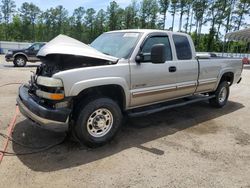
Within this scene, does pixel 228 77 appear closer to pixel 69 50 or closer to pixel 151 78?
pixel 151 78

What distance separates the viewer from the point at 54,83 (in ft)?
12.3

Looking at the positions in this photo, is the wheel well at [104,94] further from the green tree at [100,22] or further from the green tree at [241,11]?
the green tree at [100,22]

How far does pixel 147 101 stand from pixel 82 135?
4.92 ft

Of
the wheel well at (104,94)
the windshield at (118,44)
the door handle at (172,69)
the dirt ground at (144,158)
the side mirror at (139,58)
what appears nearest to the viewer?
the dirt ground at (144,158)

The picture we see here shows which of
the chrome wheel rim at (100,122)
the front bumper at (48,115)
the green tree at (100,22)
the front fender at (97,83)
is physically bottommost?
the chrome wheel rim at (100,122)

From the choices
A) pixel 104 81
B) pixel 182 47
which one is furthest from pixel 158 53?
pixel 182 47

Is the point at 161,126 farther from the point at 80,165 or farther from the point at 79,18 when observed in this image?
the point at 79,18

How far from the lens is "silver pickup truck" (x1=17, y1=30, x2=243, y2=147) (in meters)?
3.86

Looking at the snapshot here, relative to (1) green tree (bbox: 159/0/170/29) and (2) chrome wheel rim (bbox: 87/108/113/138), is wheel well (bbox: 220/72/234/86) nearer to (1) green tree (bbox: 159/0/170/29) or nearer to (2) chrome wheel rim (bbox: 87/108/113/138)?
(2) chrome wheel rim (bbox: 87/108/113/138)

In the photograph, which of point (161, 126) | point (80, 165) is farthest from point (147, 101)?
point (80, 165)

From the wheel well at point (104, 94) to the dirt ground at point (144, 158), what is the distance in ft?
2.42

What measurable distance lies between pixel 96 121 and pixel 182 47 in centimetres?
264

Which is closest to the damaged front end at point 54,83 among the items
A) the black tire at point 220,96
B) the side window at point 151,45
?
the side window at point 151,45

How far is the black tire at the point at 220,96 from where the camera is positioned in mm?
7059
